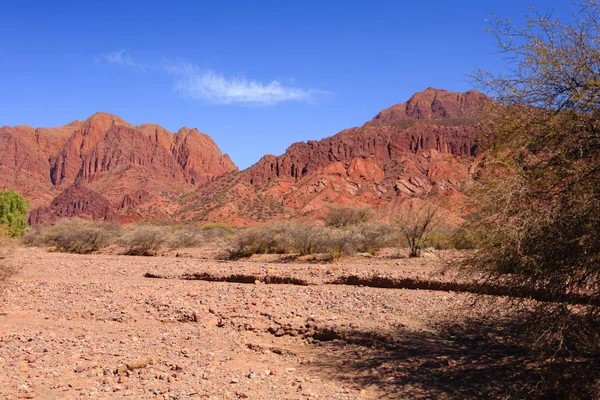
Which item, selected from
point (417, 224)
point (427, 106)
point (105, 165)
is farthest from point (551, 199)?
point (105, 165)

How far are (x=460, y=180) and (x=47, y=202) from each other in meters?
103

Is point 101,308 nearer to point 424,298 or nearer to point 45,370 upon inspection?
point 45,370

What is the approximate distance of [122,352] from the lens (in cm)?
784

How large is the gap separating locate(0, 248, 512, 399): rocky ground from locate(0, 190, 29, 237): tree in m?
30.1

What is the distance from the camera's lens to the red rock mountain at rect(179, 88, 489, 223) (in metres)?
64.8

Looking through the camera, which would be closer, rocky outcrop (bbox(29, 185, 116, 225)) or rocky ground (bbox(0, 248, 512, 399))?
rocky ground (bbox(0, 248, 512, 399))

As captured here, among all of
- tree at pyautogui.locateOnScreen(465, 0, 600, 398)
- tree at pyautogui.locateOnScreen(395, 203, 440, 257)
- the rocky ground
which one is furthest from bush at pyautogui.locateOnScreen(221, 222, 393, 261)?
tree at pyautogui.locateOnScreen(465, 0, 600, 398)

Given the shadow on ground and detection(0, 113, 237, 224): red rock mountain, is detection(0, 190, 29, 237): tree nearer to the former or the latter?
detection(0, 113, 237, 224): red rock mountain

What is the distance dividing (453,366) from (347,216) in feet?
86.6

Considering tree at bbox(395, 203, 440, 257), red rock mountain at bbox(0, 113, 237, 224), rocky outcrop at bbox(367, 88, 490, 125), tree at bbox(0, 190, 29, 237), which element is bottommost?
tree at bbox(395, 203, 440, 257)

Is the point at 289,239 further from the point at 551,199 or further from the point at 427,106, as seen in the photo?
the point at 427,106

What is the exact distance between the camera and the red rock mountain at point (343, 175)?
64812mm

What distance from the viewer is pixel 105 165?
13188cm

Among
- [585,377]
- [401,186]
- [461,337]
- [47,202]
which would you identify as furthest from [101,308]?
[47,202]
